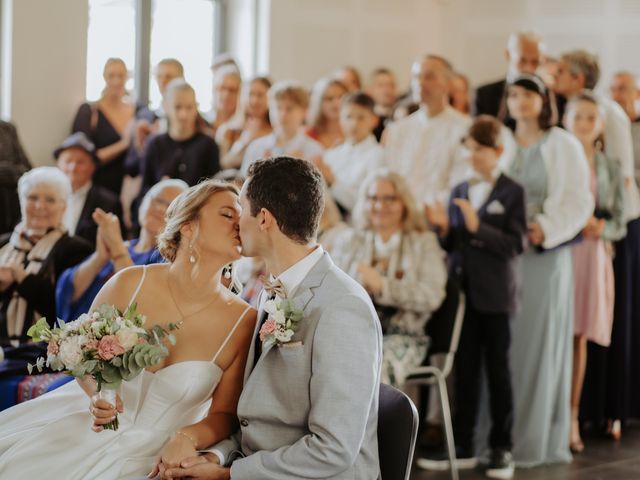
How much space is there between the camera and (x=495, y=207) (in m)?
5.23

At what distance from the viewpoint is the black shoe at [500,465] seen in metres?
5.12

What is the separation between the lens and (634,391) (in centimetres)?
657

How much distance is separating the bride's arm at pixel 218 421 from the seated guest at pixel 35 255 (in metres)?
1.92

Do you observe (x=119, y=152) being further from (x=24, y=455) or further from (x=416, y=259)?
(x=24, y=455)

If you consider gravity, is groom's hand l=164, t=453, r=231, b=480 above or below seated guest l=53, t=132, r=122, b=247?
below

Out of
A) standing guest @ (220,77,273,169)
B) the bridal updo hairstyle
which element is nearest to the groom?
the bridal updo hairstyle

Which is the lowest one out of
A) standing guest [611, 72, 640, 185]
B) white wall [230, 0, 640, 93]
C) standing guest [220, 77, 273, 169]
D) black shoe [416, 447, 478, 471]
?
black shoe [416, 447, 478, 471]

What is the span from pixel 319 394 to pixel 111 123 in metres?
4.38

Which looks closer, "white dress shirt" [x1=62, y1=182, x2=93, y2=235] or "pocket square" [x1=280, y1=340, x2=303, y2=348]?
"pocket square" [x1=280, y1=340, x2=303, y2=348]

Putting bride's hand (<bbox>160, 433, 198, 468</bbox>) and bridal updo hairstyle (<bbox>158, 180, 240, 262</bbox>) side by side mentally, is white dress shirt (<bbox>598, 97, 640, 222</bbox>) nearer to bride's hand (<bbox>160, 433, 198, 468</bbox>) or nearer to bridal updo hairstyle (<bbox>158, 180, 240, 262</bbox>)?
bridal updo hairstyle (<bbox>158, 180, 240, 262</bbox>)

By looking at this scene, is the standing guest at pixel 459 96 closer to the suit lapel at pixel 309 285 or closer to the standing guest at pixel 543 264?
the standing guest at pixel 543 264

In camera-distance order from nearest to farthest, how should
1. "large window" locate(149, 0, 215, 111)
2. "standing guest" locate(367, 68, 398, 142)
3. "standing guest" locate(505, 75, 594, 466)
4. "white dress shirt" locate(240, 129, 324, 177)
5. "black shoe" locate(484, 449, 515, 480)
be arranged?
"black shoe" locate(484, 449, 515, 480) → "standing guest" locate(505, 75, 594, 466) → "white dress shirt" locate(240, 129, 324, 177) → "standing guest" locate(367, 68, 398, 142) → "large window" locate(149, 0, 215, 111)

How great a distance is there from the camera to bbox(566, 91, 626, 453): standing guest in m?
5.94

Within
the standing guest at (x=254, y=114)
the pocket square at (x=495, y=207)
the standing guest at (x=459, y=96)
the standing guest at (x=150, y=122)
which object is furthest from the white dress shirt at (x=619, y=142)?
the standing guest at (x=150, y=122)
